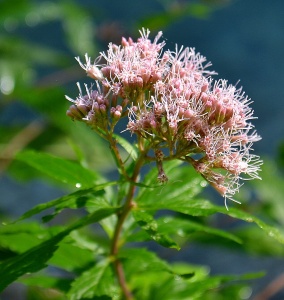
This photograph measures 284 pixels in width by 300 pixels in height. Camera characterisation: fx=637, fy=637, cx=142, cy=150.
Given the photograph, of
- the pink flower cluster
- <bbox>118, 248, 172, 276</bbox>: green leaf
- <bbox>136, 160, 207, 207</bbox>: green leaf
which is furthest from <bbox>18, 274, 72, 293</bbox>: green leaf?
the pink flower cluster

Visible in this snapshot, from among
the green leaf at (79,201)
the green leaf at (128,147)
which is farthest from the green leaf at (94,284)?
the green leaf at (128,147)

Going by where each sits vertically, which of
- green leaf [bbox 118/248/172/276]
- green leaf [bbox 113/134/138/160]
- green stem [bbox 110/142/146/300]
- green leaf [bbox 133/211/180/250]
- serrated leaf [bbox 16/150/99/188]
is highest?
serrated leaf [bbox 16/150/99/188]

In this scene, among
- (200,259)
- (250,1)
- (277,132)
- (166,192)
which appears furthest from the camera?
(250,1)

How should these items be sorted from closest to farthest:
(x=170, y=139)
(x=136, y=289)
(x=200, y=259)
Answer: (x=170, y=139) < (x=136, y=289) < (x=200, y=259)

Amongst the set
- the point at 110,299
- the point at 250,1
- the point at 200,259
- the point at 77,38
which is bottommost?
the point at 110,299

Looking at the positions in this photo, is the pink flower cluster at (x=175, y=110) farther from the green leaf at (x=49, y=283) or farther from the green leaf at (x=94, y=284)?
the green leaf at (x=49, y=283)

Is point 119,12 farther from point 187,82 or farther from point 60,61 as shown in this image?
point 187,82

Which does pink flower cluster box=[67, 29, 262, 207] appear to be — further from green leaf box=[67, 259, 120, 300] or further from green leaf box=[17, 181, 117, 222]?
green leaf box=[67, 259, 120, 300]

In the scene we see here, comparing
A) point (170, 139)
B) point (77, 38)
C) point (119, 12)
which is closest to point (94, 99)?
point (170, 139)
